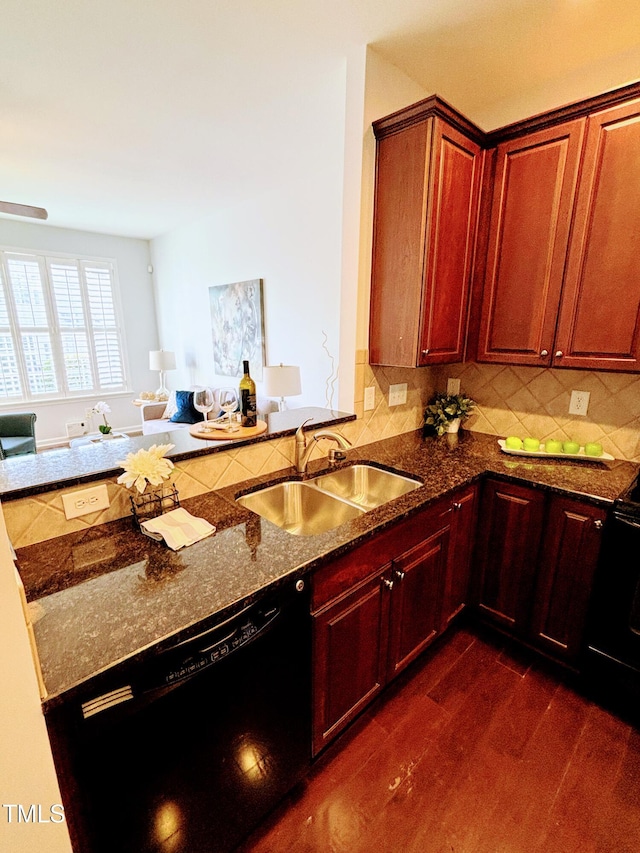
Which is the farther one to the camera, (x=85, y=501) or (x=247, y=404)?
(x=247, y=404)

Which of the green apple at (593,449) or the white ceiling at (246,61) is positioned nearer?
the white ceiling at (246,61)

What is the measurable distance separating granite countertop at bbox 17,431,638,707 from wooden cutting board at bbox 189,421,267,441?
0.68 feet

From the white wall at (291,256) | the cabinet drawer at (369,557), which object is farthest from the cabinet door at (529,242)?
the white wall at (291,256)

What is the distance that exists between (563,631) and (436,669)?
0.60 meters

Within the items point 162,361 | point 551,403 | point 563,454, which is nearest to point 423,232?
point 551,403

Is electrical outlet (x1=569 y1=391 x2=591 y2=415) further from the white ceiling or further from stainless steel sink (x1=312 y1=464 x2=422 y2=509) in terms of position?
the white ceiling

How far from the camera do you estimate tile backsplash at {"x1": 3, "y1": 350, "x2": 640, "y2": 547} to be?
1200 mm

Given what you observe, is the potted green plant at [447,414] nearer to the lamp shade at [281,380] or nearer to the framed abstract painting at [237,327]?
the lamp shade at [281,380]

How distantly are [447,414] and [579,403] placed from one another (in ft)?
2.20

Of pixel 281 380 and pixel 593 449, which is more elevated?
pixel 281 380

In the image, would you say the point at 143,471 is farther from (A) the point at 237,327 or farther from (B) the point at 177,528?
(A) the point at 237,327

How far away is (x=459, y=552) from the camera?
5.93 ft

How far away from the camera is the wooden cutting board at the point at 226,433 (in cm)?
159

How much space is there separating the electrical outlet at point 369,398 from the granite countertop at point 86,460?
33 centimetres
